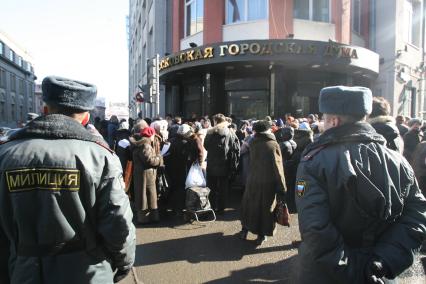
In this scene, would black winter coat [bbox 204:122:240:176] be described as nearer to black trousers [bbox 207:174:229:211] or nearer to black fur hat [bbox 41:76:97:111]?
black trousers [bbox 207:174:229:211]

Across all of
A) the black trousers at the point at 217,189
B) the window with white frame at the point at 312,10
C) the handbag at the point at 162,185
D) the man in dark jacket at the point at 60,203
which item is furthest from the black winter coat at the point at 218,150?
the window with white frame at the point at 312,10

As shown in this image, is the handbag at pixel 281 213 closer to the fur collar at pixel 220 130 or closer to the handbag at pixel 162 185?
the fur collar at pixel 220 130

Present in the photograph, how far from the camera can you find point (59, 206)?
2.09 metres

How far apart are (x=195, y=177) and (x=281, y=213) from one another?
1971mm

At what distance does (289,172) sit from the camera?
25.1ft

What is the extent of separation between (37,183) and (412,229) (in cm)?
214

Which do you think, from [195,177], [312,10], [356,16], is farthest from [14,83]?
[195,177]

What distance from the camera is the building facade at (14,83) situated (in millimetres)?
52375

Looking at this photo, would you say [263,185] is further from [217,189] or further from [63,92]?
[63,92]

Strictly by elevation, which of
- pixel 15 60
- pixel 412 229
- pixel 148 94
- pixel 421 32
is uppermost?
pixel 15 60

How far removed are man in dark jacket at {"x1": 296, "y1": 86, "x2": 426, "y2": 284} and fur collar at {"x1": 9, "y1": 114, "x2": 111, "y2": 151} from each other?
1.33 meters

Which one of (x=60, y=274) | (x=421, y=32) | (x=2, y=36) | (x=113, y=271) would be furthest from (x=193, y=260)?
(x=2, y=36)

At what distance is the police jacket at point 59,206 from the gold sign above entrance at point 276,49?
38.7 feet

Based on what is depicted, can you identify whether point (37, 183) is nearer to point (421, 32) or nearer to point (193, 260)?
point (193, 260)
